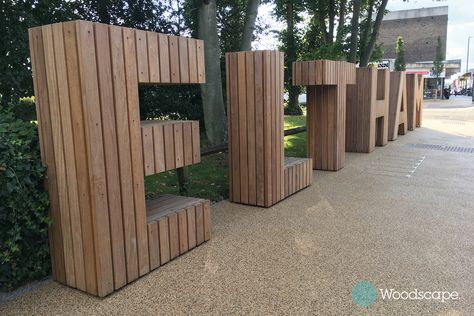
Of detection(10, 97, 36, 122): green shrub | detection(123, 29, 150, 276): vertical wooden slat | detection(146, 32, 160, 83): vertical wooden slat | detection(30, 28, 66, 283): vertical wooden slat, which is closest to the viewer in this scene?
detection(30, 28, 66, 283): vertical wooden slat

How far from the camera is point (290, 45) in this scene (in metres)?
20.7

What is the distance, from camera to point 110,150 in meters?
3.15

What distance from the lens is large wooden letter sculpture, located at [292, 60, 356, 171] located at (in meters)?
7.49

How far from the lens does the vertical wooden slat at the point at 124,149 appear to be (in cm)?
313

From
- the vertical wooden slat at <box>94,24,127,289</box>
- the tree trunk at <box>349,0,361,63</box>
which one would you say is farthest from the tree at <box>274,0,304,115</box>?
the vertical wooden slat at <box>94,24,127,289</box>

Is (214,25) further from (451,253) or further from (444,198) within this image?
(451,253)

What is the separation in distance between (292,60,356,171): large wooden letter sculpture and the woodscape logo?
14.7 ft

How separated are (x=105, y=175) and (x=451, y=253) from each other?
3.13 metres

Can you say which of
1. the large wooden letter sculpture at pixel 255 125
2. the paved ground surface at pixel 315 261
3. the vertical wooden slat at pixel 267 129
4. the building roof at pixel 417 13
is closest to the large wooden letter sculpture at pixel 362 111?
the paved ground surface at pixel 315 261

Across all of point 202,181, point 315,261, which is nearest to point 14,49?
point 202,181

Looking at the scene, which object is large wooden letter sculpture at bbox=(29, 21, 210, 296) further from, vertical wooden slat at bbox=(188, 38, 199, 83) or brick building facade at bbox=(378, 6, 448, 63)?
brick building facade at bbox=(378, 6, 448, 63)

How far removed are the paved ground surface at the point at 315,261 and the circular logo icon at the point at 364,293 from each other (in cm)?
5

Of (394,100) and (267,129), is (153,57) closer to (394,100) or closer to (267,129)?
(267,129)

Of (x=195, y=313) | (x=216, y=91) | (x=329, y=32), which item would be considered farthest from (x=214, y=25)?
(x=329, y=32)
